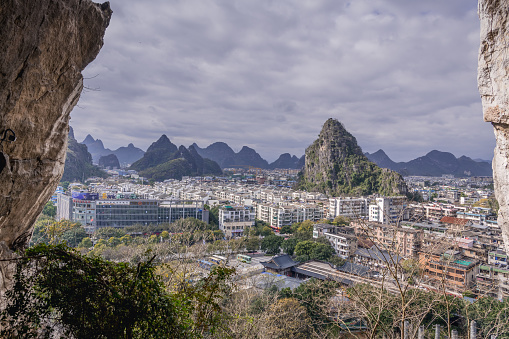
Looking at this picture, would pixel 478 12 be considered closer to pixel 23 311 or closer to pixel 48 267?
pixel 48 267

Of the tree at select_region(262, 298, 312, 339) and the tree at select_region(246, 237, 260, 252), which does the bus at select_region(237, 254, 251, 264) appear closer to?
the tree at select_region(246, 237, 260, 252)

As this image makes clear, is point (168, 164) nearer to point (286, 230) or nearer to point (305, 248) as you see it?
point (286, 230)

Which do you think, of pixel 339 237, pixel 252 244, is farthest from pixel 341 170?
pixel 252 244

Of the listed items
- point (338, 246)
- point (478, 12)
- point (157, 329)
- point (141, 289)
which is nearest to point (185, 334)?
point (157, 329)

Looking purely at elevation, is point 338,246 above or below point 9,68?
below

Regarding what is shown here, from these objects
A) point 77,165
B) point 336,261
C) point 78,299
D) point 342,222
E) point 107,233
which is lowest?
point 336,261

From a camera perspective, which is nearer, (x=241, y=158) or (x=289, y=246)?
(x=289, y=246)
